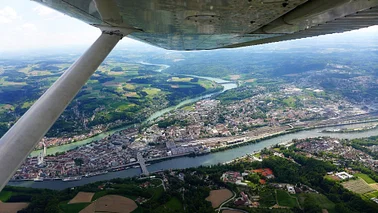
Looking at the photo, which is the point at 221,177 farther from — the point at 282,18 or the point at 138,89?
the point at 138,89

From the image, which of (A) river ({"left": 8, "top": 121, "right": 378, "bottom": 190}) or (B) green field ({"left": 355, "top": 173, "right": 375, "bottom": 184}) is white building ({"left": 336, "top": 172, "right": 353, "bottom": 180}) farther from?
(A) river ({"left": 8, "top": 121, "right": 378, "bottom": 190})

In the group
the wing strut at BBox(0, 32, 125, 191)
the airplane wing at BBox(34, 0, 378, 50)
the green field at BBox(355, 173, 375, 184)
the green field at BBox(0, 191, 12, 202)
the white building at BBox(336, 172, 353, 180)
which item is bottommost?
the green field at BBox(355, 173, 375, 184)

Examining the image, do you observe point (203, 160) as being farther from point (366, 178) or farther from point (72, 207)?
point (366, 178)

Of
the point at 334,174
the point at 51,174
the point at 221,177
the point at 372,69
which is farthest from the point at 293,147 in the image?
the point at 372,69

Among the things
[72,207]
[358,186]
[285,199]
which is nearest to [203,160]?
[285,199]

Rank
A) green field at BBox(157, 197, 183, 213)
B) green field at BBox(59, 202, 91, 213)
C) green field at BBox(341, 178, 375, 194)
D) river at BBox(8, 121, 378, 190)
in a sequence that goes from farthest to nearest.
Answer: river at BBox(8, 121, 378, 190) < green field at BBox(341, 178, 375, 194) < green field at BBox(59, 202, 91, 213) < green field at BBox(157, 197, 183, 213)

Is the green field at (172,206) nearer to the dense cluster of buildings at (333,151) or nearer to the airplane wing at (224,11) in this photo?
the airplane wing at (224,11)

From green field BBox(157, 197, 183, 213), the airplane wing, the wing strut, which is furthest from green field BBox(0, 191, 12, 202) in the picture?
the airplane wing
